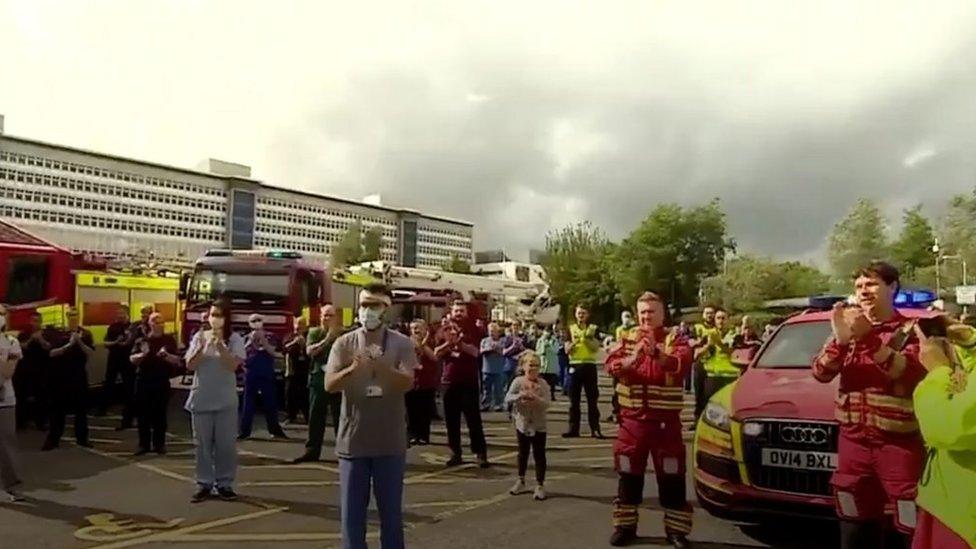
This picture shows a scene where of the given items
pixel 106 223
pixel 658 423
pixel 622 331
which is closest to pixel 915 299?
pixel 622 331

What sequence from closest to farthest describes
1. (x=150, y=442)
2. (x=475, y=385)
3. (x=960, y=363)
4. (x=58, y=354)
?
(x=960, y=363), (x=475, y=385), (x=150, y=442), (x=58, y=354)

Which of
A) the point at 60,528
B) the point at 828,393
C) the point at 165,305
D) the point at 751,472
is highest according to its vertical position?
the point at 165,305

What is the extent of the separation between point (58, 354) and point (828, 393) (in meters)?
9.92

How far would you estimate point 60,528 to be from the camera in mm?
7594

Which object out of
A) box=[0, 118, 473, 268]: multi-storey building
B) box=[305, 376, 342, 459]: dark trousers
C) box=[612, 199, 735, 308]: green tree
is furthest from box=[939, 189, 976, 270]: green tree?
box=[0, 118, 473, 268]: multi-storey building

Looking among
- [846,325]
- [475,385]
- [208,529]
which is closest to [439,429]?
[475,385]

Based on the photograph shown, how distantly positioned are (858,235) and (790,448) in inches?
2195

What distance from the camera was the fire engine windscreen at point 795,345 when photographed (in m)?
7.95

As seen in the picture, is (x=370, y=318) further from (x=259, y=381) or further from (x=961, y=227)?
(x=961, y=227)

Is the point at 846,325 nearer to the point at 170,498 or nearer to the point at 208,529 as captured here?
the point at 208,529

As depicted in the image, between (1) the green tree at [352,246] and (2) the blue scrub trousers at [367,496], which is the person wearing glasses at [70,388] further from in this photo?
(1) the green tree at [352,246]

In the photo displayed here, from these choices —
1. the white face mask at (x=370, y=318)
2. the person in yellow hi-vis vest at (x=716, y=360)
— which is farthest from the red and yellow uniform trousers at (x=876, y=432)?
the person in yellow hi-vis vest at (x=716, y=360)

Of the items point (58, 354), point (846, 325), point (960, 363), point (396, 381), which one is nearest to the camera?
point (960, 363)

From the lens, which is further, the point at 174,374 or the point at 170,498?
the point at 174,374
